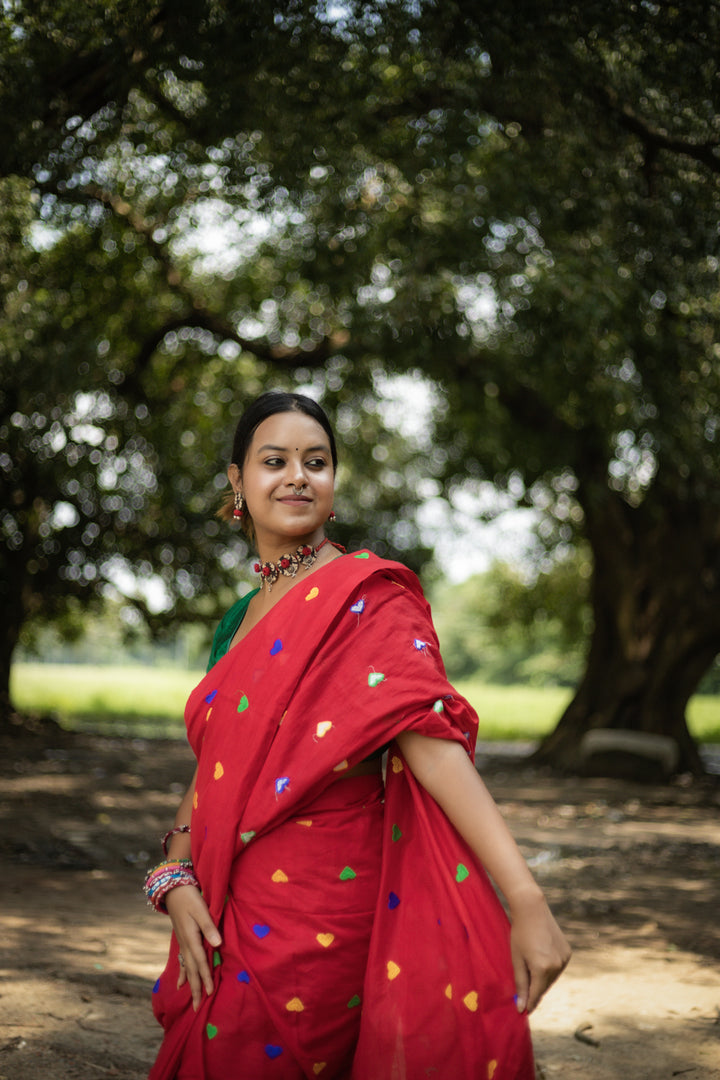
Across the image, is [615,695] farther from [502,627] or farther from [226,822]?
[226,822]

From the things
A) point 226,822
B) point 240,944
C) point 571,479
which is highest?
point 571,479

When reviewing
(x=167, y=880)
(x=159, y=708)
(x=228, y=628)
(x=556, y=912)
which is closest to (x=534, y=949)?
(x=167, y=880)

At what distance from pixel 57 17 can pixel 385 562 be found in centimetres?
438

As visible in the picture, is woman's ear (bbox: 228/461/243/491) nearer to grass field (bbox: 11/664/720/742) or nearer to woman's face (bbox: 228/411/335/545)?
woman's face (bbox: 228/411/335/545)

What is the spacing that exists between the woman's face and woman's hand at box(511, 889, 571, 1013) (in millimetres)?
906

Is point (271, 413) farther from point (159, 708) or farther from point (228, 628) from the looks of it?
point (159, 708)

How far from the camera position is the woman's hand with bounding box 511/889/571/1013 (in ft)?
5.47

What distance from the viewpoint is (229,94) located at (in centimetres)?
532

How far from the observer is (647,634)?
1255cm

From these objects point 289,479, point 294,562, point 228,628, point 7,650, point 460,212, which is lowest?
point 7,650

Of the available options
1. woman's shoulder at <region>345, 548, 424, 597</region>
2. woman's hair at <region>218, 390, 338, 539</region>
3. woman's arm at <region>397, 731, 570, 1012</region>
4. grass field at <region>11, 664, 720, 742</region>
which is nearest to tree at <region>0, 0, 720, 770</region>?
woman's hair at <region>218, 390, 338, 539</region>

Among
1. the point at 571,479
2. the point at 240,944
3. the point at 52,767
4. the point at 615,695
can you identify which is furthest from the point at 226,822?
→ the point at 571,479

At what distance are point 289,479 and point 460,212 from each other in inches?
229

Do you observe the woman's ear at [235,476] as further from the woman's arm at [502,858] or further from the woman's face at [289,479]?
the woman's arm at [502,858]
